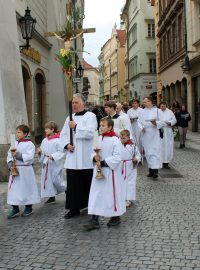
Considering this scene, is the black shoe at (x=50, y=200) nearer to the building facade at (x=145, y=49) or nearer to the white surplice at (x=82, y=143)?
the white surplice at (x=82, y=143)

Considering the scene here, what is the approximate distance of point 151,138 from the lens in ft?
35.5

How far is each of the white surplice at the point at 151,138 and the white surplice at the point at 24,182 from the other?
161 inches

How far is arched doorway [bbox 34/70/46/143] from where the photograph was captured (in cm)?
1828

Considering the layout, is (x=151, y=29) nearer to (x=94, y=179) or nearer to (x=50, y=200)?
(x=50, y=200)

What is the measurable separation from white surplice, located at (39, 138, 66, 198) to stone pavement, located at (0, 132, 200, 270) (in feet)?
0.86

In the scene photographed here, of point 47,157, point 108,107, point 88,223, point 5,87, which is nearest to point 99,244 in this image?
point 88,223

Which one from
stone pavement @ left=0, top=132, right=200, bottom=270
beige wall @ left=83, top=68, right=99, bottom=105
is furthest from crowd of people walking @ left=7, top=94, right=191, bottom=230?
beige wall @ left=83, top=68, right=99, bottom=105

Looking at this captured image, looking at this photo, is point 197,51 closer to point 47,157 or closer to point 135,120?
point 135,120

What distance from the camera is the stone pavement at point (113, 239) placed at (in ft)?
15.6

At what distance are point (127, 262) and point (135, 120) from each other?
881 centimetres

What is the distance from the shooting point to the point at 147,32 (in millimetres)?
49406

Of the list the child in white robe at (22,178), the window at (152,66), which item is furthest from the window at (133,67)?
the child in white robe at (22,178)

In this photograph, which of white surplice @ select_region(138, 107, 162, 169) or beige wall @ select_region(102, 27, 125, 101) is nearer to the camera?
white surplice @ select_region(138, 107, 162, 169)

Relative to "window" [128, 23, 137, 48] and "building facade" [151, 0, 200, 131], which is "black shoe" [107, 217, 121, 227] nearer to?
"building facade" [151, 0, 200, 131]
